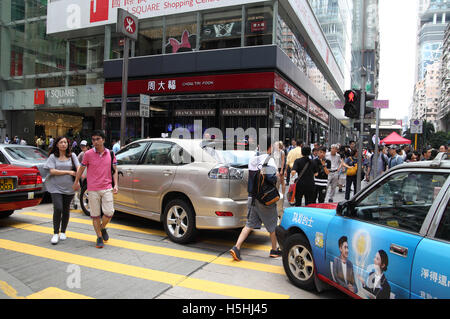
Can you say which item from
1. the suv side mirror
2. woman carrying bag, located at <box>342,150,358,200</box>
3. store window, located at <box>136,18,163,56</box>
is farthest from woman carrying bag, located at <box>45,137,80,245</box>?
store window, located at <box>136,18,163,56</box>

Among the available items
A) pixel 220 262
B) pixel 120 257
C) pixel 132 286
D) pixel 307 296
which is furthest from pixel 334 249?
pixel 120 257

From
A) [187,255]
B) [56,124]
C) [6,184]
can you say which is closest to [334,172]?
[187,255]

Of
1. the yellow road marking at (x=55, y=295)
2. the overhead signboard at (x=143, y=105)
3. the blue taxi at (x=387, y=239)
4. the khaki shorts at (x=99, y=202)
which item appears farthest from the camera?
the overhead signboard at (x=143, y=105)

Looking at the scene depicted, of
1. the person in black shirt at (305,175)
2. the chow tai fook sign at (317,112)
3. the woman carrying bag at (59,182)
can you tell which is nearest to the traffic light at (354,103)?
the person in black shirt at (305,175)

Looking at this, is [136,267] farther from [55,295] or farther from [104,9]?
[104,9]

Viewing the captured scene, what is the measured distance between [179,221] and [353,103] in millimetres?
5141

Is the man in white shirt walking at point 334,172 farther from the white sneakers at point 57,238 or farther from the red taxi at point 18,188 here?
the red taxi at point 18,188

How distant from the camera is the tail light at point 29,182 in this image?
6.42 metres

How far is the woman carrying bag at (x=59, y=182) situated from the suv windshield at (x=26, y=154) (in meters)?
4.11

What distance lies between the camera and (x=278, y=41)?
16.6 m

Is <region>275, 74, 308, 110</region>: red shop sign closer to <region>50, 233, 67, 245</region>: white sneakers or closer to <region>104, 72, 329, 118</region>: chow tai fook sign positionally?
<region>104, 72, 329, 118</region>: chow tai fook sign

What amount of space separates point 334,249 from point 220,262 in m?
1.99

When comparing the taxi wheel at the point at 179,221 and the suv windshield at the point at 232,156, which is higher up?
the suv windshield at the point at 232,156

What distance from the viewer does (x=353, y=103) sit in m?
8.05
